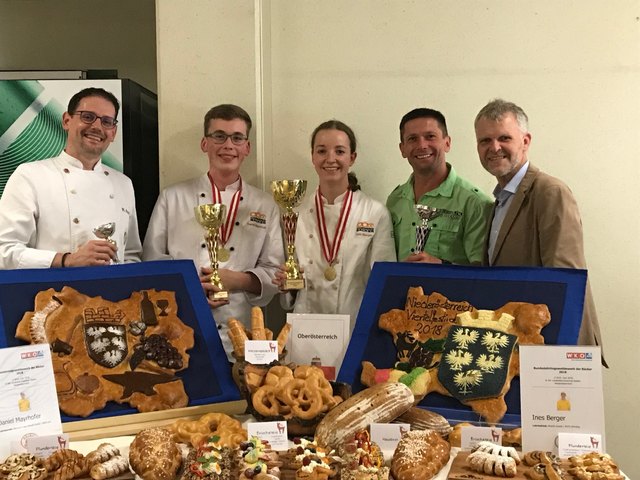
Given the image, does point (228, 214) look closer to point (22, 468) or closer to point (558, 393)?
point (22, 468)

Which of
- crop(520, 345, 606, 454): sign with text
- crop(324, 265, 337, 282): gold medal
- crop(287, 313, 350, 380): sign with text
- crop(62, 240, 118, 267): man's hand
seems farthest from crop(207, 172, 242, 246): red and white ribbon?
crop(520, 345, 606, 454): sign with text

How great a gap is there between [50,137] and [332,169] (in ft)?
5.21

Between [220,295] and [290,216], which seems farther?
[290,216]

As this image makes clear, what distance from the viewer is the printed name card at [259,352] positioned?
6.97 feet

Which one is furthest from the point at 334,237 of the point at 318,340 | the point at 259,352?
the point at 259,352

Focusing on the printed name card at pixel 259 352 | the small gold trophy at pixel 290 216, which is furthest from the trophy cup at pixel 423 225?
the printed name card at pixel 259 352

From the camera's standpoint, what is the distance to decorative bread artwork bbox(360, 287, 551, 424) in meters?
2.05

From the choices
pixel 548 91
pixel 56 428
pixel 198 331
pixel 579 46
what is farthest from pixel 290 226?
pixel 579 46

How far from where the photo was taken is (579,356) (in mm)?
1825

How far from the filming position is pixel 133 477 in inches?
69.4

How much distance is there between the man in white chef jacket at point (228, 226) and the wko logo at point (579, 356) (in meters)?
1.56

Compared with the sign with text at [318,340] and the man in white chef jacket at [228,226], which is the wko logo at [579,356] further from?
the man in white chef jacket at [228,226]

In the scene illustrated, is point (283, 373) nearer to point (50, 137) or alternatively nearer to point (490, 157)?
point (490, 157)

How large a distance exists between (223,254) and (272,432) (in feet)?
4.21
